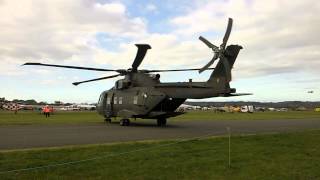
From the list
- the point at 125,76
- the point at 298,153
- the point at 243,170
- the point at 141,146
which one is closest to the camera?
the point at 243,170

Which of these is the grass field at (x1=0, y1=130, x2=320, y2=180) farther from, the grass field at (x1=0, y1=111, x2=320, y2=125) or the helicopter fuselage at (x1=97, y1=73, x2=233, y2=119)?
the grass field at (x1=0, y1=111, x2=320, y2=125)

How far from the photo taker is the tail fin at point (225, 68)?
88.1 feet

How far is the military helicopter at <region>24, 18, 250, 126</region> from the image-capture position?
27.0 meters

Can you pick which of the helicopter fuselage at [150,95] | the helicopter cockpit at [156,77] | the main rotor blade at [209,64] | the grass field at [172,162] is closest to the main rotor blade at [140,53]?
the helicopter cockpit at [156,77]

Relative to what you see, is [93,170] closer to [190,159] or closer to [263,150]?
[190,159]

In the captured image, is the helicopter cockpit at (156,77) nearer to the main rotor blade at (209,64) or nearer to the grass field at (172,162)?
the main rotor blade at (209,64)

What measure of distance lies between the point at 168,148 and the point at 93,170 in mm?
4972

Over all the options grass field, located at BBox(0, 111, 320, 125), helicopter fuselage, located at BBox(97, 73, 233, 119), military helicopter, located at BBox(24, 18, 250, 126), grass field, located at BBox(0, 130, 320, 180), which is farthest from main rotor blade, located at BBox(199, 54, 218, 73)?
grass field, located at BBox(0, 111, 320, 125)

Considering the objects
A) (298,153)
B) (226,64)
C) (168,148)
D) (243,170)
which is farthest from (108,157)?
(226,64)

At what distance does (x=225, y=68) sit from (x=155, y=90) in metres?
5.83

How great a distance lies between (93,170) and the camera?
11.1 metres

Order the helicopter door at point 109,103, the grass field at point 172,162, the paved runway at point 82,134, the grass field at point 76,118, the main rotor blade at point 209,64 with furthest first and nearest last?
the grass field at point 76,118, the helicopter door at point 109,103, the main rotor blade at point 209,64, the paved runway at point 82,134, the grass field at point 172,162

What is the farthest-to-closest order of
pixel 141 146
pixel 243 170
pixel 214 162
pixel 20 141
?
pixel 20 141, pixel 141 146, pixel 214 162, pixel 243 170

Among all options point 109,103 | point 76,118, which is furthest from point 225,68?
point 76,118
